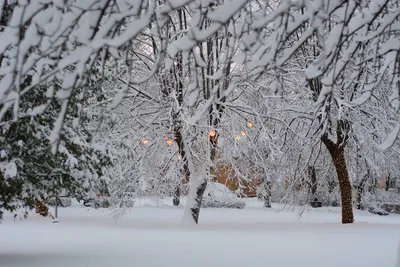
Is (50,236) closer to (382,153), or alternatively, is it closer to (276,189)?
(382,153)

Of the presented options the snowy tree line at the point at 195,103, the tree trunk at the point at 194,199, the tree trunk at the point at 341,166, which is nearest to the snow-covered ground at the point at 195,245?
the tree trunk at the point at 194,199

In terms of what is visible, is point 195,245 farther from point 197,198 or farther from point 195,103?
point 195,103

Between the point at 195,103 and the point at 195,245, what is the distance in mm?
8876

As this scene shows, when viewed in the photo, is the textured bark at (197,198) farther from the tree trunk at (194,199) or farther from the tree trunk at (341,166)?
the tree trunk at (341,166)

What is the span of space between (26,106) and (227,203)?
25.2m

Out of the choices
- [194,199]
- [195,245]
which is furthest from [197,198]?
[195,245]

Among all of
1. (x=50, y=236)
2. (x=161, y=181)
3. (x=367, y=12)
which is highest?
(x=367, y=12)

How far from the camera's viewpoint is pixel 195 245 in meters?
13.6

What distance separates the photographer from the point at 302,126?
22.2 meters

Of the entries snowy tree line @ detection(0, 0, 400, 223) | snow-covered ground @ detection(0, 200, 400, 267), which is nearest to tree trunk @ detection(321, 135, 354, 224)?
snowy tree line @ detection(0, 0, 400, 223)

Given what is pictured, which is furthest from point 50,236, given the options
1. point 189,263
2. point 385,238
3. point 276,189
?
point 276,189

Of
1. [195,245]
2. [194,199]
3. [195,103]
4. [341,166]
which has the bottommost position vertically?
[195,245]

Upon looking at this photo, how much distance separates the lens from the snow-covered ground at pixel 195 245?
35.4 feet

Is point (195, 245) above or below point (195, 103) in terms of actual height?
below
